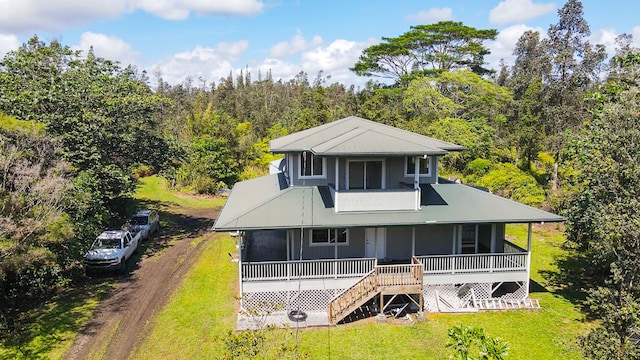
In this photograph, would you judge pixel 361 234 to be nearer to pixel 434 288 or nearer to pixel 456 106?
pixel 434 288

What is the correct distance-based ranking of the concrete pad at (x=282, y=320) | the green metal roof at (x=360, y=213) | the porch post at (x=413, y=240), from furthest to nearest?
the porch post at (x=413, y=240), the green metal roof at (x=360, y=213), the concrete pad at (x=282, y=320)

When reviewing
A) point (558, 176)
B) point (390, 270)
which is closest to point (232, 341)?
point (390, 270)

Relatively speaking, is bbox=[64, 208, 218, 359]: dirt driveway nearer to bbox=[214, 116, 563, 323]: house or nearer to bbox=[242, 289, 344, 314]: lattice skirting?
bbox=[214, 116, 563, 323]: house

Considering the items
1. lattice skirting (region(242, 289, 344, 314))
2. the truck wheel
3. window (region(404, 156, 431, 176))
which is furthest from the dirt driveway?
window (region(404, 156, 431, 176))

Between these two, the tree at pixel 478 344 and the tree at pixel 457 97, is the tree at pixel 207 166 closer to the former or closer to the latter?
the tree at pixel 457 97

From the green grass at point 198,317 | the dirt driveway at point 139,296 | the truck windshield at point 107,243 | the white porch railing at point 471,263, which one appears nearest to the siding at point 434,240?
the white porch railing at point 471,263
